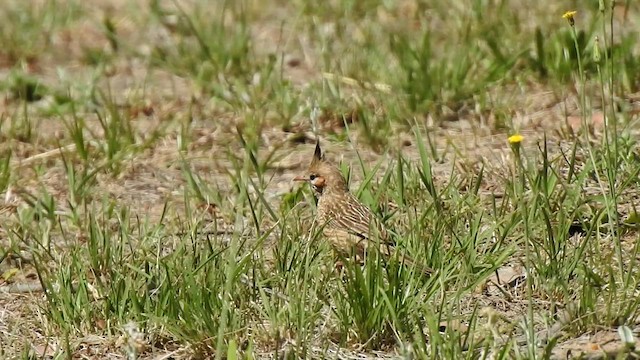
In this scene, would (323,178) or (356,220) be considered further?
(323,178)

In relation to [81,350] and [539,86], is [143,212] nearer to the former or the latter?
[81,350]

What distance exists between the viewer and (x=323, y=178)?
18.3ft

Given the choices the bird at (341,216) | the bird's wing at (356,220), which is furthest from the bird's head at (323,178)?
the bird's wing at (356,220)

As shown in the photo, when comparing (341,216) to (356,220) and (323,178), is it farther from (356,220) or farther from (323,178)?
(323,178)

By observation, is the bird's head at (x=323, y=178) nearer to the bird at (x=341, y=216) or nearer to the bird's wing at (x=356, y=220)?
the bird at (x=341, y=216)

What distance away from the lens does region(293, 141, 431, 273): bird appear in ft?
16.0

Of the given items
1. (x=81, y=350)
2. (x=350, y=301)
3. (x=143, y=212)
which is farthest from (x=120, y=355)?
(x=143, y=212)

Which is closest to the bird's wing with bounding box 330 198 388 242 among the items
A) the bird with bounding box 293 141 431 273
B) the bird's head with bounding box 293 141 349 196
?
the bird with bounding box 293 141 431 273

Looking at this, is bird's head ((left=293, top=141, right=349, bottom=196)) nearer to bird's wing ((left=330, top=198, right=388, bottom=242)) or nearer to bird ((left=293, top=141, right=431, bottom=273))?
bird ((left=293, top=141, right=431, bottom=273))

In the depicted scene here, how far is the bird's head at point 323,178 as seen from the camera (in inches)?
A: 216

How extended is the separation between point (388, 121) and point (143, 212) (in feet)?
4.28

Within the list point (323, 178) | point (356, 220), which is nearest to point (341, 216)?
point (356, 220)

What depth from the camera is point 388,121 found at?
6.45 m

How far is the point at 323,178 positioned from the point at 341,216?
0.43 metres
